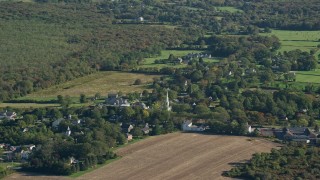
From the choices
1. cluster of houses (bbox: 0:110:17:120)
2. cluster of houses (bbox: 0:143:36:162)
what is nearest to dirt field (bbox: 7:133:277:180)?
cluster of houses (bbox: 0:143:36:162)

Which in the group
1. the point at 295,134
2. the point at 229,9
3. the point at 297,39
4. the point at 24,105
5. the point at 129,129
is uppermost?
the point at 229,9

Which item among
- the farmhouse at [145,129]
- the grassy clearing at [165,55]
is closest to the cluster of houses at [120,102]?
the farmhouse at [145,129]

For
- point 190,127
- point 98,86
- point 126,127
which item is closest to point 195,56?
point 98,86

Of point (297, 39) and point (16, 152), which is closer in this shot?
point (16, 152)

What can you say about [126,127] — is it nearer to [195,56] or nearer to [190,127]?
[190,127]

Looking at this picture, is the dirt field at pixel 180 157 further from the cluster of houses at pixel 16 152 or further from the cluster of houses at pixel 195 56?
the cluster of houses at pixel 195 56
